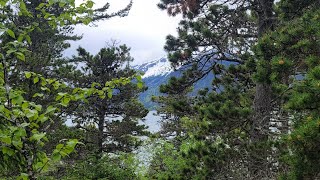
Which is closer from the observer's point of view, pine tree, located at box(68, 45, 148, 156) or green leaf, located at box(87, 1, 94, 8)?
green leaf, located at box(87, 1, 94, 8)

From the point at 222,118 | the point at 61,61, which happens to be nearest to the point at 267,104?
the point at 222,118

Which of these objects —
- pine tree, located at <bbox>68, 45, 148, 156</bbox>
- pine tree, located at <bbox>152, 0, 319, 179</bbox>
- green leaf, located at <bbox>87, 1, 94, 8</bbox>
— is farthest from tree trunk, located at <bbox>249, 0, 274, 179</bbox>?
pine tree, located at <bbox>68, 45, 148, 156</bbox>

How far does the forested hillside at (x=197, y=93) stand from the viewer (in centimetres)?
329

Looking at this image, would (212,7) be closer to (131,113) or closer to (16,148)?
(16,148)

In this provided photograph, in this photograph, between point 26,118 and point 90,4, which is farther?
point 90,4

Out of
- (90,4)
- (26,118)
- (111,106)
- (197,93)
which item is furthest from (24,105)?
(111,106)

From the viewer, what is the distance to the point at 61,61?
23.2 m

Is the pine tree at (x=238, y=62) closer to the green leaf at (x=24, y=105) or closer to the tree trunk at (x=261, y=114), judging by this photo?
the tree trunk at (x=261, y=114)

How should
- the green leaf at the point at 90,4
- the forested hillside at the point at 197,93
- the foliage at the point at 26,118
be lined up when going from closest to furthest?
1. the foliage at the point at 26,118
2. the forested hillside at the point at 197,93
3. the green leaf at the point at 90,4

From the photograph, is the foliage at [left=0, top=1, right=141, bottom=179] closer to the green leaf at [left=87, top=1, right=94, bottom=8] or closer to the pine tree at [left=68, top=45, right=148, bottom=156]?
the green leaf at [left=87, top=1, right=94, bottom=8]

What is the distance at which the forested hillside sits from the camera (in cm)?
329

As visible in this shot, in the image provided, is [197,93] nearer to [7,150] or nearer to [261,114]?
[261,114]

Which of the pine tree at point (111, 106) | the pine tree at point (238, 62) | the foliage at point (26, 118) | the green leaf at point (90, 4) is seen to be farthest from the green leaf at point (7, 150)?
the pine tree at point (111, 106)

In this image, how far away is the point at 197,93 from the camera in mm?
14016
